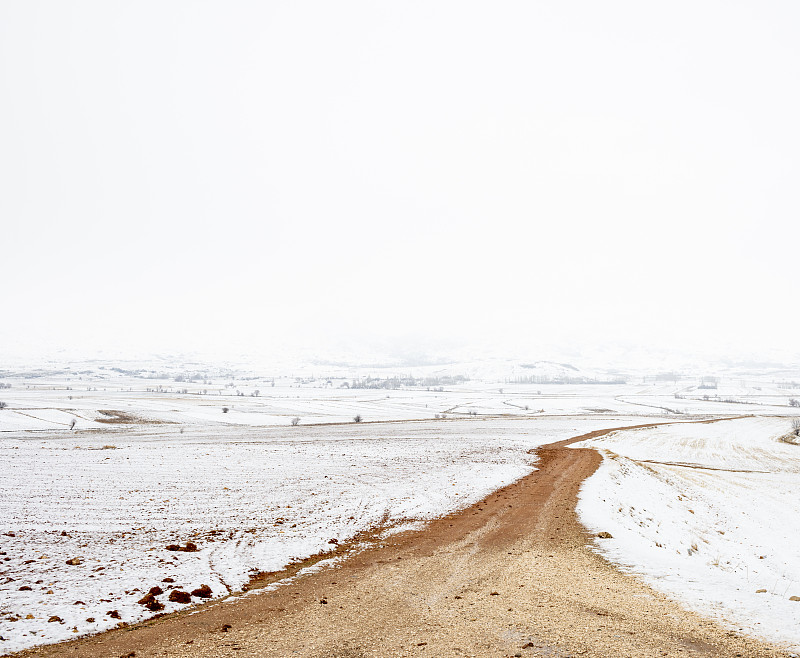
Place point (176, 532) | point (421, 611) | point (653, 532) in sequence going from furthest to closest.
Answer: point (653, 532) → point (176, 532) → point (421, 611)

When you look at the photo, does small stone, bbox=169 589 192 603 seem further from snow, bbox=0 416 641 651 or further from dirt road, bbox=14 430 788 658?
dirt road, bbox=14 430 788 658

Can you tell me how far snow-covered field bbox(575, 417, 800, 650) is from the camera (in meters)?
9.55

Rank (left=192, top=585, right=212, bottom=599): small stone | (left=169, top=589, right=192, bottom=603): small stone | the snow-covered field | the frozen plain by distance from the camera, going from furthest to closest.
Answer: the frozen plain
(left=192, top=585, right=212, bottom=599): small stone
(left=169, top=589, right=192, bottom=603): small stone
the snow-covered field

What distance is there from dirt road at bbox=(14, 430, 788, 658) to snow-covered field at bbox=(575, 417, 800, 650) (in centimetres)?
81

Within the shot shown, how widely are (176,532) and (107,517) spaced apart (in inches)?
140

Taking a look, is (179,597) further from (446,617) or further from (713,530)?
(713,530)

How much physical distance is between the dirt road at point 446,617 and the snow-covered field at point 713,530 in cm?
81

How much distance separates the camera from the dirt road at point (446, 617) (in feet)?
26.0

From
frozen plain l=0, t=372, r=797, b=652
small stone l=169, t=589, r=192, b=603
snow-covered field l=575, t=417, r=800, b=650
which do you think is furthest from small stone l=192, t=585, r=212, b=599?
snow-covered field l=575, t=417, r=800, b=650

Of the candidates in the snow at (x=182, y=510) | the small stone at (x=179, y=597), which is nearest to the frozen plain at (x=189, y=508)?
the snow at (x=182, y=510)

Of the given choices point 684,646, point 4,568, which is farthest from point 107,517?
point 684,646

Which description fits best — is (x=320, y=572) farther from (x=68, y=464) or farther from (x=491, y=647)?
(x=68, y=464)

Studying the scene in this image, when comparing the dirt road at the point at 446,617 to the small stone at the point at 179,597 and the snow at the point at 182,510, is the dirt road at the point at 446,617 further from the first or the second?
the snow at the point at 182,510

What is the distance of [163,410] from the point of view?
101 meters
